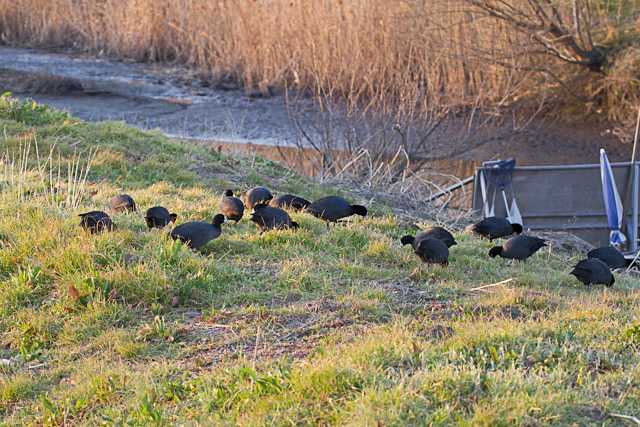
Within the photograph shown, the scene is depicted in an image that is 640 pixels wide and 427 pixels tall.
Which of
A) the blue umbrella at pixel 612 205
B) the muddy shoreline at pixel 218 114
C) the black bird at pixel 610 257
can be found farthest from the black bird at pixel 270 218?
the muddy shoreline at pixel 218 114

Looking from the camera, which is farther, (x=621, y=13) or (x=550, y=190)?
(x=621, y=13)

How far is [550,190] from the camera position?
10.6 meters

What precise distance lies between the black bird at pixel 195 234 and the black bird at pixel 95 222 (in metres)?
0.46

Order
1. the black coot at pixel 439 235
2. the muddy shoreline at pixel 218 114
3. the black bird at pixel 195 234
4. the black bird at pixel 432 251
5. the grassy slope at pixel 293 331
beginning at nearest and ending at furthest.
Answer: the grassy slope at pixel 293 331
the black bird at pixel 195 234
the black bird at pixel 432 251
the black coot at pixel 439 235
the muddy shoreline at pixel 218 114

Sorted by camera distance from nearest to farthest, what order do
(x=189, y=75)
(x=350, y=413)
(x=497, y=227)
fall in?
(x=350, y=413)
(x=497, y=227)
(x=189, y=75)

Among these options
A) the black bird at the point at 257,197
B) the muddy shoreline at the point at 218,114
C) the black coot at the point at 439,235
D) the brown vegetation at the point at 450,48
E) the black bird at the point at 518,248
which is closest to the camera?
the black coot at the point at 439,235

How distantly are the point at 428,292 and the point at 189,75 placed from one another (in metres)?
13.7

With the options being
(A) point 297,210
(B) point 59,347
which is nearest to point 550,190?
(A) point 297,210

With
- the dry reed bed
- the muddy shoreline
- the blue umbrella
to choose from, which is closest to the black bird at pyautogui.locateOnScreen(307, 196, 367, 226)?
the blue umbrella

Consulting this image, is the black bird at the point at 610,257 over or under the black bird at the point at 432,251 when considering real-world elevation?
under

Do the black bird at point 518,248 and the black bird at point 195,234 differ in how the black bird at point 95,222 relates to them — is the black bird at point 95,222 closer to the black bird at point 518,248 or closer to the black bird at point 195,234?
the black bird at point 195,234

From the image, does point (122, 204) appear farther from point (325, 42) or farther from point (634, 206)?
point (325, 42)

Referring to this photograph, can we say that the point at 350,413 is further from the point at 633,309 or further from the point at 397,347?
the point at 633,309

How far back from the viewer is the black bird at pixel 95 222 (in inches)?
223
